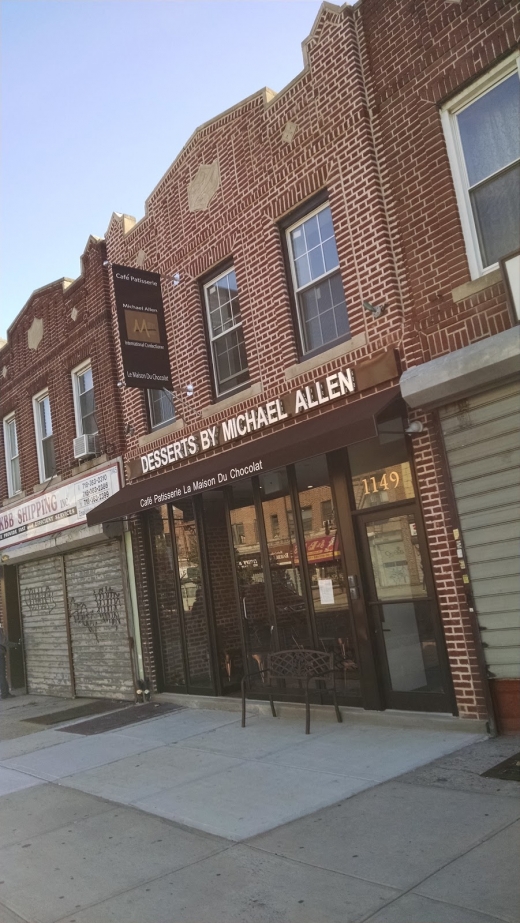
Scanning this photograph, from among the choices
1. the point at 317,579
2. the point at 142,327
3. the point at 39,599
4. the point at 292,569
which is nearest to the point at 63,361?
the point at 142,327

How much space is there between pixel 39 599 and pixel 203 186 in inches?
357

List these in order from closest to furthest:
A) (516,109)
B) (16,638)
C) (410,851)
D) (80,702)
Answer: (410,851) < (516,109) < (80,702) < (16,638)

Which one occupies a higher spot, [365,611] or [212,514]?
[212,514]

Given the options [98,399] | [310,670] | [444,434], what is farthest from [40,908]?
[98,399]

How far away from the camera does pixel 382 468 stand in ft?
25.9

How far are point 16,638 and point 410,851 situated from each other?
14002 mm

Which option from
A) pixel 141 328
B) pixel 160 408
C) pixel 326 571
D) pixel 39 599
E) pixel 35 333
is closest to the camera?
pixel 326 571

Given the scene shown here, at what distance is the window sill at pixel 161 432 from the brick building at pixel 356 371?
0.05m

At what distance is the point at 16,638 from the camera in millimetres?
16578

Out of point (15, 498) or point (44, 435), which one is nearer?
point (44, 435)

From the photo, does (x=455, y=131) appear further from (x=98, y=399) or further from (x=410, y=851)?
(x=98, y=399)

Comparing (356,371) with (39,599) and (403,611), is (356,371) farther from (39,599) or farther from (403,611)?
(39,599)

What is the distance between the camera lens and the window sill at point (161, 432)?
10.8 m

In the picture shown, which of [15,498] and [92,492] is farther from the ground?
[15,498]
